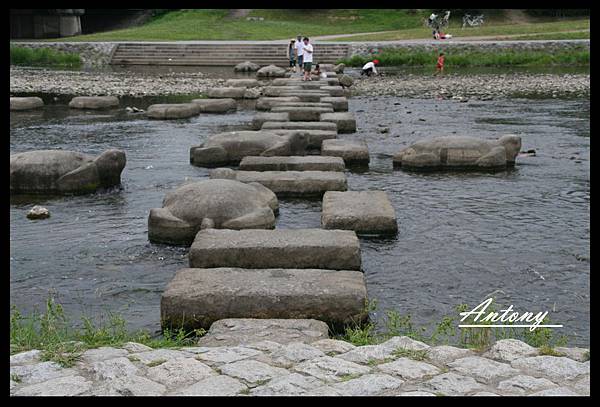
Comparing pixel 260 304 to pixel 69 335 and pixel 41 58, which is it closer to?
pixel 69 335

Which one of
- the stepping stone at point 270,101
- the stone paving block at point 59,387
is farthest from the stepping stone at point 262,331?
the stepping stone at point 270,101

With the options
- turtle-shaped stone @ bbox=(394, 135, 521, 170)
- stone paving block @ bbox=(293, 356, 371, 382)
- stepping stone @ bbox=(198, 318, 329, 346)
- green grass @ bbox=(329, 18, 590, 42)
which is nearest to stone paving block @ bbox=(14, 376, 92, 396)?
stepping stone @ bbox=(198, 318, 329, 346)

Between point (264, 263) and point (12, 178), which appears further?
point (12, 178)

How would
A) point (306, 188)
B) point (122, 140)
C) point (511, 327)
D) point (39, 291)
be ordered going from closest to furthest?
point (511, 327)
point (39, 291)
point (306, 188)
point (122, 140)

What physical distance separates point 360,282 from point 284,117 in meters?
9.74

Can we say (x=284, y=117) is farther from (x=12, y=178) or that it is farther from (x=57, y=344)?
(x=57, y=344)

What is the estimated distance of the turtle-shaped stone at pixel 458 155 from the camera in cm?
1173

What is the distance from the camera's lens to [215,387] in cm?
434

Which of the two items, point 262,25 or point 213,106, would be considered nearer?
point 213,106

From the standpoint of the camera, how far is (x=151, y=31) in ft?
159

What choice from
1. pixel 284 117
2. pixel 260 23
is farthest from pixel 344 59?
pixel 284 117

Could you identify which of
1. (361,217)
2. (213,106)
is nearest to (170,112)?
(213,106)

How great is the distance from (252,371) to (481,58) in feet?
106

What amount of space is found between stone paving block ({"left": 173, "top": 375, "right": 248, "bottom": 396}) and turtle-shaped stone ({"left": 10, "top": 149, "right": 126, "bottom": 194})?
6368 millimetres
